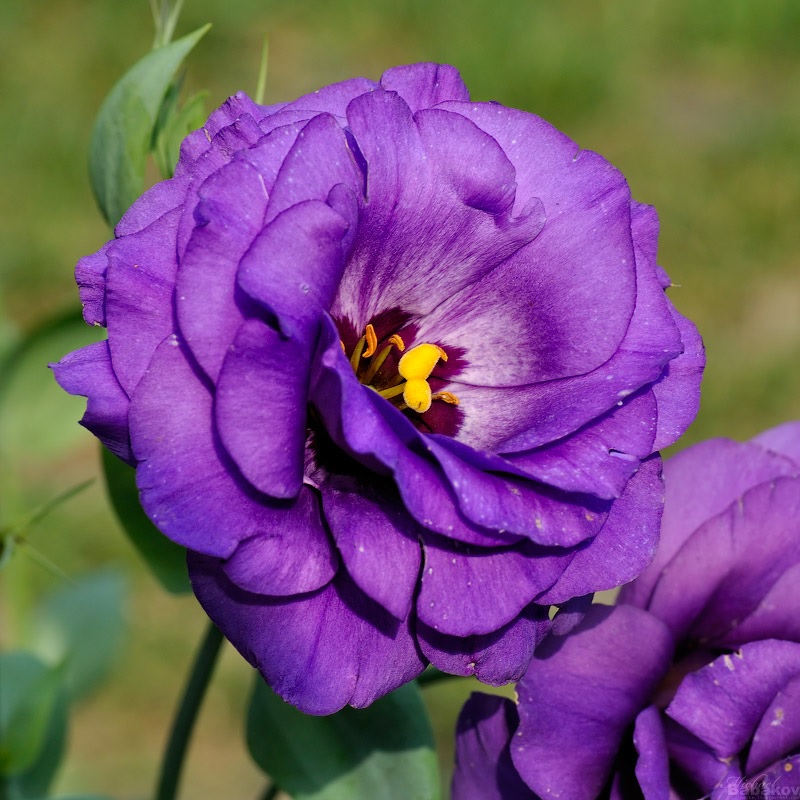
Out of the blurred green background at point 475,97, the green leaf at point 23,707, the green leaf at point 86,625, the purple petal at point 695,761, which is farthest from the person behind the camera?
the blurred green background at point 475,97

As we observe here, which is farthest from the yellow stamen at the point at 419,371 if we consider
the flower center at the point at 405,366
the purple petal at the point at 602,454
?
the purple petal at the point at 602,454

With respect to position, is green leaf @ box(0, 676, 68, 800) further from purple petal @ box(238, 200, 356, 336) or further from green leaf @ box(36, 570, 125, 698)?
purple petal @ box(238, 200, 356, 336)

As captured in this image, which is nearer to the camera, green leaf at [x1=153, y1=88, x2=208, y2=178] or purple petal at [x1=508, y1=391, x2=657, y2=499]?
purple petal at [x1=508, y1=391, x2=657, y2=499]

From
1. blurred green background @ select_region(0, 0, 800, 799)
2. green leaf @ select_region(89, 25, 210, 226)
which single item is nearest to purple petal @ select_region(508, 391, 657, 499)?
green leaf @ select_region(89, 25, 210, 226)

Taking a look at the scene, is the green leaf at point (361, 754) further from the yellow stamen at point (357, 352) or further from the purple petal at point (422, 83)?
the purple petal at point (422, 83)

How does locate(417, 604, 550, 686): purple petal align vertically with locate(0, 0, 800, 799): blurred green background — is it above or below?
below

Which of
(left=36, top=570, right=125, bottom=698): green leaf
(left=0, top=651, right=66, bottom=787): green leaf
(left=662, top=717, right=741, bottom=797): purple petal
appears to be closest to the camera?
(left=662, top=717, right=741, bottom=797): purple petal

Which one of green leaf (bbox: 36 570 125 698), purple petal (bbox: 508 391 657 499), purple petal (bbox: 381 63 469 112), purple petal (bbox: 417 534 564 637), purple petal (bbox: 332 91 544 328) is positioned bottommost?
green leaf (bbox: 36 570 125 698)
